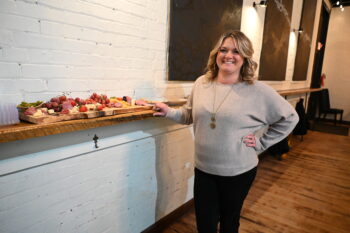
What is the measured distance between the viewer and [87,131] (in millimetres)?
1384

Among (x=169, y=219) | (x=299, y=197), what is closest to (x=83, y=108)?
(x=169, y=219)

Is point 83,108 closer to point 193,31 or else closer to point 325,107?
point 193,31

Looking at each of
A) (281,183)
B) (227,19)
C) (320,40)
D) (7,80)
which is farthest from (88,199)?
(320,40)

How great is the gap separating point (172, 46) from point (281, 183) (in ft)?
7.41

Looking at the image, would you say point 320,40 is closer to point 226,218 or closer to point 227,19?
point 227,19

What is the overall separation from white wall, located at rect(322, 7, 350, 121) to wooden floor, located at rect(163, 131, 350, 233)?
3421mm

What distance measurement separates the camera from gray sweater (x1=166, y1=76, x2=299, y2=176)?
1.37 meters

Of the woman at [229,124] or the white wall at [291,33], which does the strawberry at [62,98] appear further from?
the white wall at [291,33]

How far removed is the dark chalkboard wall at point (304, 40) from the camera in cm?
490

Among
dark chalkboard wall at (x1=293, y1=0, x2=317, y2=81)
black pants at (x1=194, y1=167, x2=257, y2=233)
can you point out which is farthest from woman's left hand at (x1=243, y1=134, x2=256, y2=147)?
dark chalkboard wall at (x1=293, y1=0, x2=317, y2=81)

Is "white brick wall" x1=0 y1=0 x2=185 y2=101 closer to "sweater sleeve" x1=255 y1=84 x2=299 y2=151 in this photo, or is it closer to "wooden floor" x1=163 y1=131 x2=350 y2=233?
"sweater sleeve" x1=255 y1=84 x2=299 y2=151

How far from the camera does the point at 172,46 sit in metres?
1.93

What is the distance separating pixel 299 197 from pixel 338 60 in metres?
5.91

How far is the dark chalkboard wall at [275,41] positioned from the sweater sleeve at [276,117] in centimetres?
220
